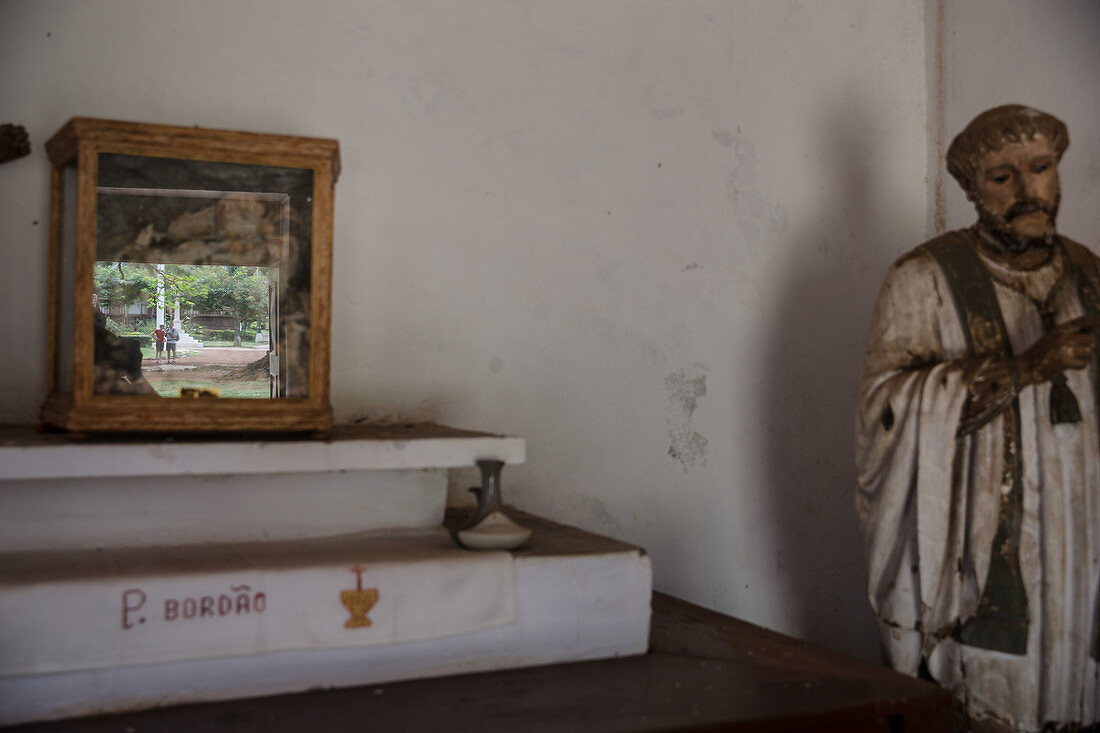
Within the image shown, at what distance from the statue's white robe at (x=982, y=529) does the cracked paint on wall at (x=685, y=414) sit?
2.01ft

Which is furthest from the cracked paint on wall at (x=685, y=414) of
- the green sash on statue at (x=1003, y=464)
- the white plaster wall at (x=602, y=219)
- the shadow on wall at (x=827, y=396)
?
the green sash on statue at (x=1003, y=464)

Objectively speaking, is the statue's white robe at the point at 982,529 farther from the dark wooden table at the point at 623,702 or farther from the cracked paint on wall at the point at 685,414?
the cracked paint on wall at the point at 685,414

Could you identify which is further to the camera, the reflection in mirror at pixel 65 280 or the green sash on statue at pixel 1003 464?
the green sash on statue at pixel 1003 464

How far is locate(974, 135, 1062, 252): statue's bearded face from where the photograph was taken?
183 centimetres

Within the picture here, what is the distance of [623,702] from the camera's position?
1.35 metres

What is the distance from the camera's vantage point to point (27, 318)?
6.15 feet

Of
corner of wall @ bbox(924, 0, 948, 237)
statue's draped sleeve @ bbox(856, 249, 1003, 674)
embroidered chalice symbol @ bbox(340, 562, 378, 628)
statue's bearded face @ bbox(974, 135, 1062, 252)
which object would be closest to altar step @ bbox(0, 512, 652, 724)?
embroidered chalice symbol @ bbox(340, 562, 378, 628)

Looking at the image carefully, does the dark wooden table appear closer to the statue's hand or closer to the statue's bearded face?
the statue's hand

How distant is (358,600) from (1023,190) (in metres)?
1.48

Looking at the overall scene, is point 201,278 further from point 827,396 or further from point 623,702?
point 827,396

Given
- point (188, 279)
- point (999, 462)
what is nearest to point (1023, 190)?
point (999, 462)

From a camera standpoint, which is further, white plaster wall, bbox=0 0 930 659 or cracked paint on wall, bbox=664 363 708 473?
cracked paint on wall, bbox=664 363 708 473

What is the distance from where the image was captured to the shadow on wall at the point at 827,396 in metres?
2.58

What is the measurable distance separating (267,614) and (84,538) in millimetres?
376
